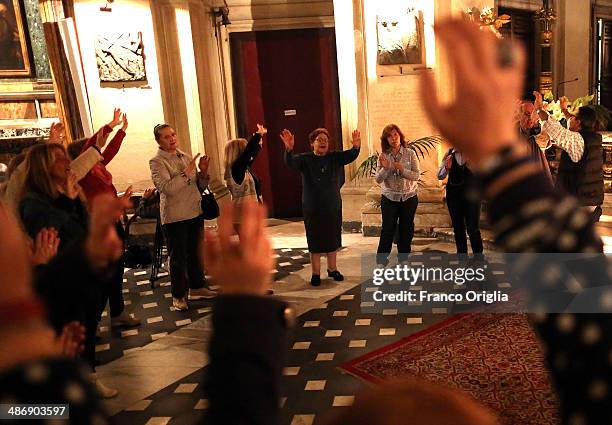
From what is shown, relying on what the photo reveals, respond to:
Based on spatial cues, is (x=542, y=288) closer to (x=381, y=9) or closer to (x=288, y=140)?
(x=288, y=140)

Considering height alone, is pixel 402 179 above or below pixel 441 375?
above

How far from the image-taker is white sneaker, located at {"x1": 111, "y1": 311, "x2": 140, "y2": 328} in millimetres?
4762

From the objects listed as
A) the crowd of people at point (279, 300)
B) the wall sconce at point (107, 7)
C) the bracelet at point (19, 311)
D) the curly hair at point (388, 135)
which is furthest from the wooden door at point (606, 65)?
the bracelet at point (19, 311)

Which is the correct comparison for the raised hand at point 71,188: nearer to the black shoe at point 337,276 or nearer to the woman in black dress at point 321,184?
the woman in black dress at point 321,184

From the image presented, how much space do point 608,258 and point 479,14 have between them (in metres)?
6.19

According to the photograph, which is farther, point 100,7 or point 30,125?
point 30,125

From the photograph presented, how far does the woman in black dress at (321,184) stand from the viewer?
5.19 meters

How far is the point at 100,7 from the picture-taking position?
701cm

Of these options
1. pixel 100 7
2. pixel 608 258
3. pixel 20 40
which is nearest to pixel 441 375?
pixel 608 258

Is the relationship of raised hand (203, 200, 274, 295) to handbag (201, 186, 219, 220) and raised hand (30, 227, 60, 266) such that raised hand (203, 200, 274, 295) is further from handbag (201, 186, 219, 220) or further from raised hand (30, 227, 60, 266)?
handbag (201, 186, 219, 220)

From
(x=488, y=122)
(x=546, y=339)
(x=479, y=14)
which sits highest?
(x=479, y=14)

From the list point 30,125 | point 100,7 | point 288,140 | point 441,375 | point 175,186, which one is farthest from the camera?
point 30,125

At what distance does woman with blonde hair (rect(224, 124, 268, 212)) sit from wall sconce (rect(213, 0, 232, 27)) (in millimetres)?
3313

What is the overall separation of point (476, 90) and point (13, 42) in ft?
27.6
